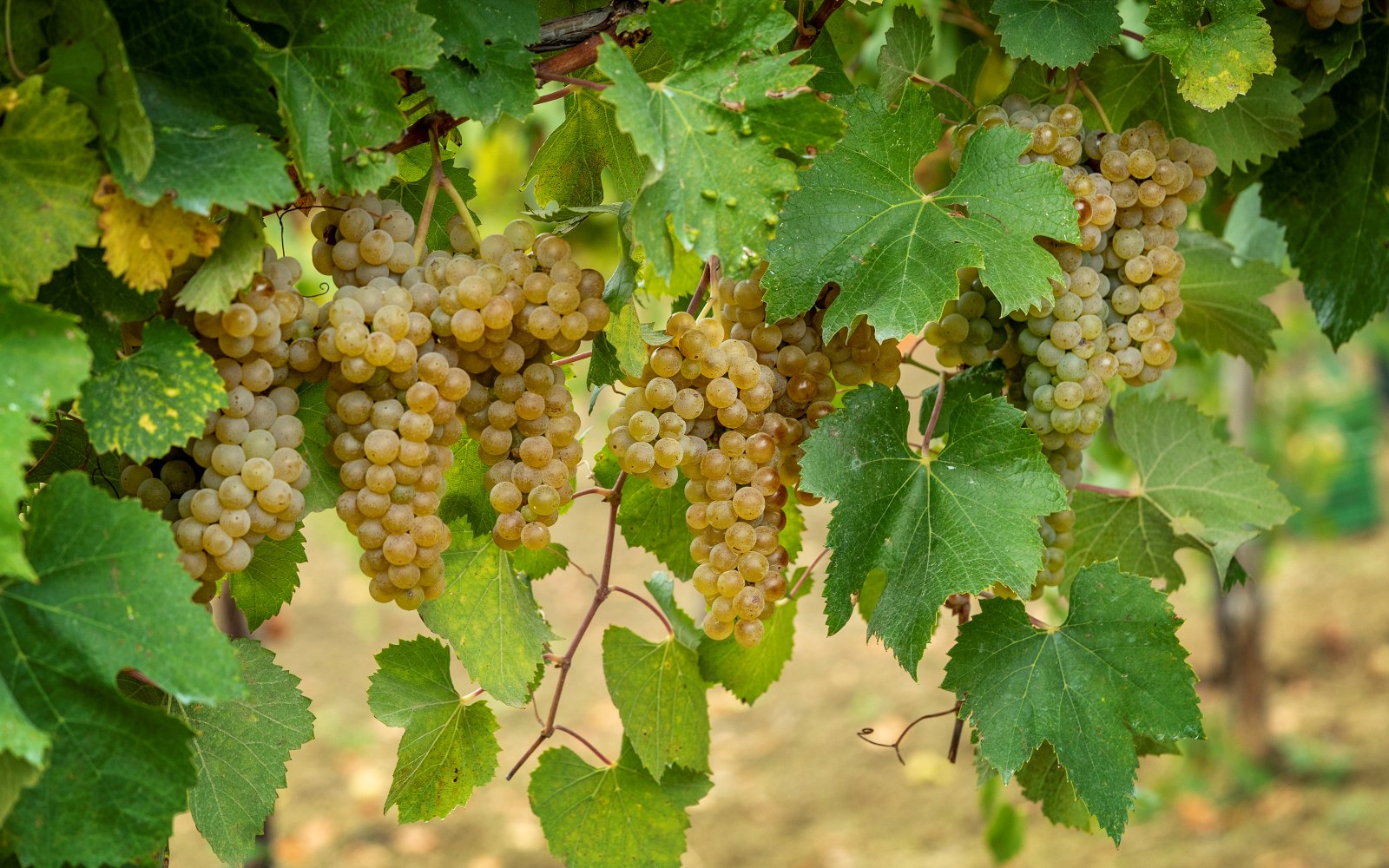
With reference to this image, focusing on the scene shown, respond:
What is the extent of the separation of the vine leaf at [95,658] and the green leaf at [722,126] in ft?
1.12

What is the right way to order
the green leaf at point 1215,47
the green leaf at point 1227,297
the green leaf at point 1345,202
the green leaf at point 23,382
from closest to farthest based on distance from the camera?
the green leaf at point 23,382 < the green leaf at point 1215,47 < the green leaf at point 1345,202 < the green leaf at point 1227,297

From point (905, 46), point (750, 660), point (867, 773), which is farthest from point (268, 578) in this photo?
point (867, 773)

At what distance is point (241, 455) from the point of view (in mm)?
706

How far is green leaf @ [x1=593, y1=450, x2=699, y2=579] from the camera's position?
1.04 meters

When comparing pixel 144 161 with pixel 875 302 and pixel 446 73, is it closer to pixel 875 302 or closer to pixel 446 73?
pixel 446 73

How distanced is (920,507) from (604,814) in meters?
0.43

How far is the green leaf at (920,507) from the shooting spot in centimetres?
84

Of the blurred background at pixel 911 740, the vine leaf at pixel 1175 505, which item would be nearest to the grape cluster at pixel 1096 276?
the vine leaf at pixel 1175 505

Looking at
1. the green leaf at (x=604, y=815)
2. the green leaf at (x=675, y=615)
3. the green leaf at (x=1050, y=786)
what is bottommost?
the green leaf at (x=1050, y=786)

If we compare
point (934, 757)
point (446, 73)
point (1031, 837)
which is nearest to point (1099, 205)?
point (446, 73)

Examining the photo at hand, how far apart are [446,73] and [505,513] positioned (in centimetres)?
30

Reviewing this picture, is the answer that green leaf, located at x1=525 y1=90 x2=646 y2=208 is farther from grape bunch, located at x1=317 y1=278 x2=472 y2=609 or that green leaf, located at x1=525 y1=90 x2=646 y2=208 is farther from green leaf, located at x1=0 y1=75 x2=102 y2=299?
green leaf, located at x1=0 y1=75 x2=102 y2=299

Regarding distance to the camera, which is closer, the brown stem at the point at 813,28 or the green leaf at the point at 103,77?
the green leaf at the point at 103,77

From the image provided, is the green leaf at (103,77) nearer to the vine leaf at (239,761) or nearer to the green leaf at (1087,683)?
the vine leaf at (239,761)
